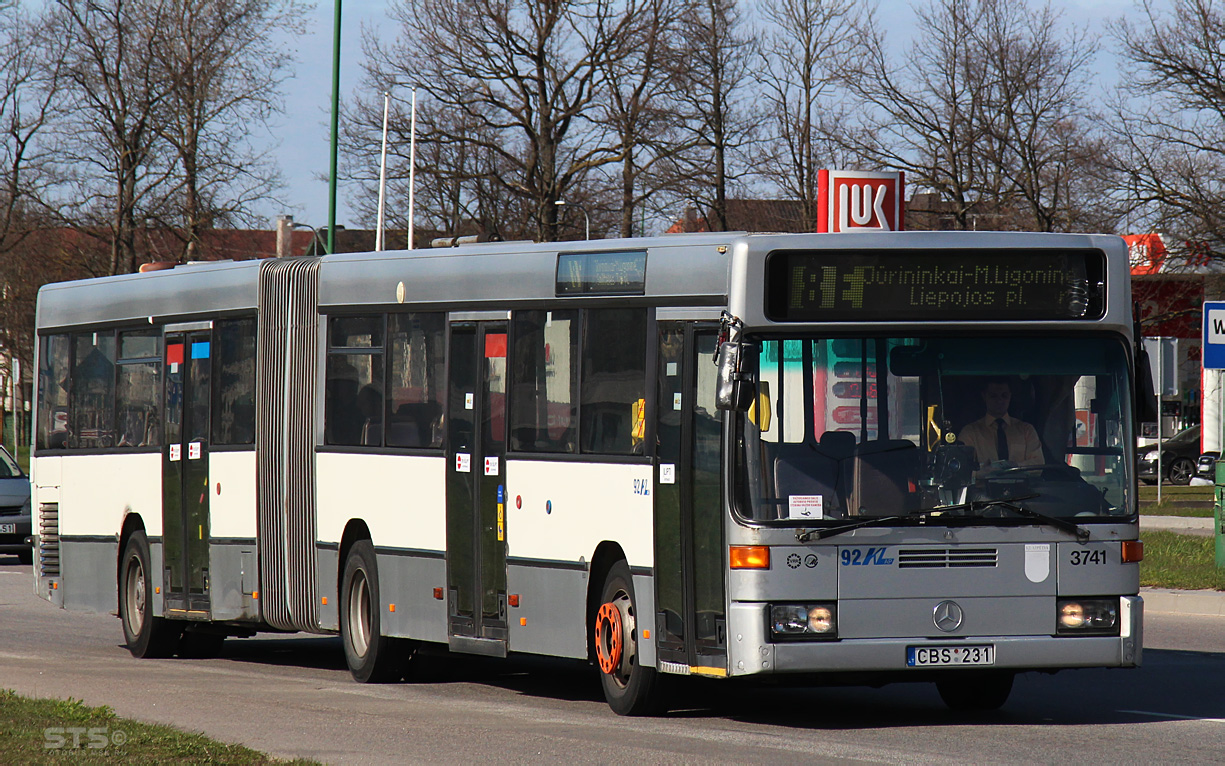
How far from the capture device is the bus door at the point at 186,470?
14.6 metres

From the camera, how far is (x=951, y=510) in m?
9.28

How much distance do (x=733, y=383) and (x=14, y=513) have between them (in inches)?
748

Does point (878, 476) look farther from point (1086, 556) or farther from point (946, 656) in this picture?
point (1086, 556)

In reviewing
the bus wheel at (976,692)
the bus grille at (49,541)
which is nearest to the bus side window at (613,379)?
the bus wheel at (976,692)

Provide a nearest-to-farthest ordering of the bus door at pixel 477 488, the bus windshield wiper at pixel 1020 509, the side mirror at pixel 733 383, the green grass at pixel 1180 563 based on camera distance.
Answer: the side mirror at pixel 733 383
the bus windshield wiper at pixel 1020 509
the bus door at pixel 477 488
the green grass at pixel 1180 563

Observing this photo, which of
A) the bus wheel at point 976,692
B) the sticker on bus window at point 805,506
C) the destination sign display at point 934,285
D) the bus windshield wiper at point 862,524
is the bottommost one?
the bus wheel at point 976,692

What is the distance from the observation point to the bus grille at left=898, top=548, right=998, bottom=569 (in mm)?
9242

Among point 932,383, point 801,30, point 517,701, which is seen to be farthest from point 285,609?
point 801,30

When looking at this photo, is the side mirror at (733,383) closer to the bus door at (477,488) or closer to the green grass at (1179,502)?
the bus door at (477,488)

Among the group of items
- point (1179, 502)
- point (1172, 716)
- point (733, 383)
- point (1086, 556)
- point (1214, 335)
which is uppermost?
point (1214, 335)

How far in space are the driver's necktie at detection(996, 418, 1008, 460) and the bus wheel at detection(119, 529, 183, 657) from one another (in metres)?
8.26

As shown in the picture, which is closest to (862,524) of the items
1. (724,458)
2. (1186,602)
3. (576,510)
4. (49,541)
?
(724,458)

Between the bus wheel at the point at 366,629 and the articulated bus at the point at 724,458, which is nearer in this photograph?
the articulated bus at the point at 724,458

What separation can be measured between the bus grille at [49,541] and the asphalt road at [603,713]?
68.2 inches
